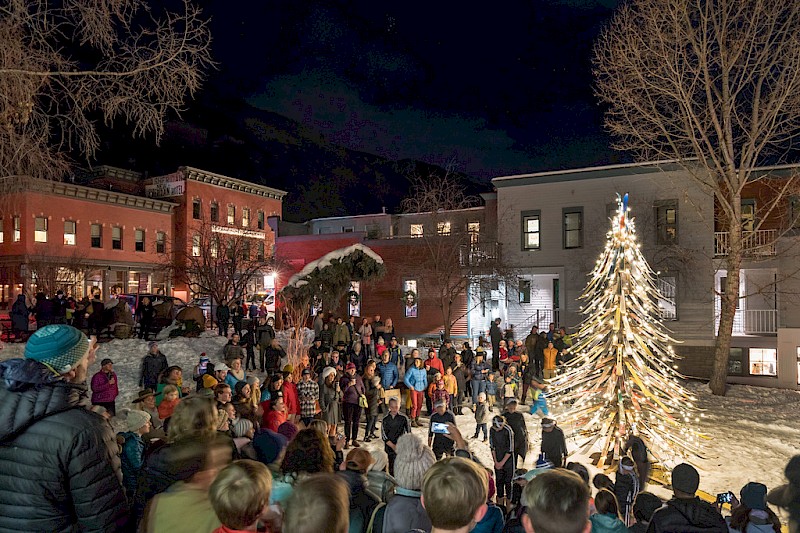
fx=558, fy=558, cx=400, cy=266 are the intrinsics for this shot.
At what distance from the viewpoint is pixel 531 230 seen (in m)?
27.3

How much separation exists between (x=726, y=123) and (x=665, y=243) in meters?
7.14

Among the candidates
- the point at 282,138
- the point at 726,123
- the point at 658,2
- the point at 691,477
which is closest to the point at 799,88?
the point at 726,123

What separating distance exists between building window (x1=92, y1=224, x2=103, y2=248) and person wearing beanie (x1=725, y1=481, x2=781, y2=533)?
39917 millimetres

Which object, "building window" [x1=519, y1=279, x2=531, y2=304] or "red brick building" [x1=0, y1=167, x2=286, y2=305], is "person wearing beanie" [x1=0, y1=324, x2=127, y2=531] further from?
"red brick building" [x1=0, y1=167, x2=286, y2=305]

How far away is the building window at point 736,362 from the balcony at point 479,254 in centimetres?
1038

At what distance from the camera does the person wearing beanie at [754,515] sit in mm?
4977

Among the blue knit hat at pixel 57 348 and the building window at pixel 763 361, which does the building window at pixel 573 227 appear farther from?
the blue knit hat at pixel 57 348

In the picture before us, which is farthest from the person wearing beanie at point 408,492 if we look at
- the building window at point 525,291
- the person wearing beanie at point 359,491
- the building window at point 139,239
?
the building window at point 139,239

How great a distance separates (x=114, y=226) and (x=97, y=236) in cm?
149

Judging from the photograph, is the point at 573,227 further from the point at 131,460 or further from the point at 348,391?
the point at 131,460

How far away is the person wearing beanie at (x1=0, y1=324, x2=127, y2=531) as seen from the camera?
2730 mm

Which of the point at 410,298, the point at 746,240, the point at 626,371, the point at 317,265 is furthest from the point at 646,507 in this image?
the point at 410,298

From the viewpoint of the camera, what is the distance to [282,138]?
148 m

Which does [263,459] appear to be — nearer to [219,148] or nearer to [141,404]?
[141,404]
